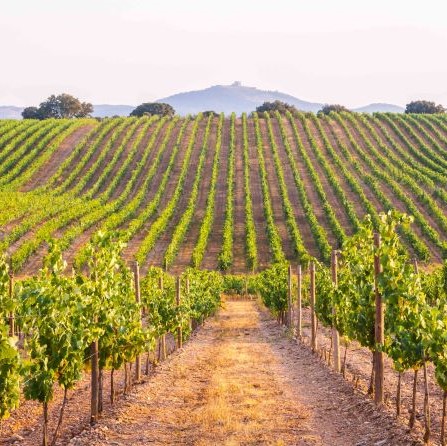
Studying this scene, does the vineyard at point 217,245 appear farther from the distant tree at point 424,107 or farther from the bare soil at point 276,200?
the distant tree at point 424,107

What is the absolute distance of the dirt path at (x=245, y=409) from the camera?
12.6 m

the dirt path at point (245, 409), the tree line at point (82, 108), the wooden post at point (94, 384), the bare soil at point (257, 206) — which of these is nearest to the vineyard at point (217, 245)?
the wooden post at point (94, 384)

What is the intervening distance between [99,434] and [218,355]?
11929mm

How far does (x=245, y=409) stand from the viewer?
48.9ft

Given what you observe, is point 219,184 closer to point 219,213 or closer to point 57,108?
point 219,213

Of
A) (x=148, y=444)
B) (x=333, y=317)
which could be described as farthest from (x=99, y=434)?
(x=333, y=317)

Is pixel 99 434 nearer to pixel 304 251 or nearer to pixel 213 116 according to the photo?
pixel 304 251

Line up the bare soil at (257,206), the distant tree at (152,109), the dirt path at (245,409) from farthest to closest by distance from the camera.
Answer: the distant tree at (152,109) → the bare soil at (257,206) → the dirt path at (245,409)

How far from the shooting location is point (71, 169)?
8000cm

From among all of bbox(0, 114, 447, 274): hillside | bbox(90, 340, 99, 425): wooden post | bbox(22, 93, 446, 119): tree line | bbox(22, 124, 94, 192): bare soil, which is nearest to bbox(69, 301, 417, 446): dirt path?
bbox(90, 340, 99, 425): wooden post

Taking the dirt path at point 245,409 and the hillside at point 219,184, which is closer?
the dirt path at point 245,409

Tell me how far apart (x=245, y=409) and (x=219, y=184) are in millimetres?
61401

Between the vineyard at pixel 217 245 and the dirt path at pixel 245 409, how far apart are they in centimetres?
35

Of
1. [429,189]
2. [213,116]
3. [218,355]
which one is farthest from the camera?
[213,116]
